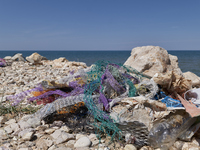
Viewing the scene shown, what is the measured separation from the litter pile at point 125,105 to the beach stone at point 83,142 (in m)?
0.29

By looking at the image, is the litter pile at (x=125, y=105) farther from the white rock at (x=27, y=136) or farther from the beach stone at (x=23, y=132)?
the white rock at (x=27, y=136)

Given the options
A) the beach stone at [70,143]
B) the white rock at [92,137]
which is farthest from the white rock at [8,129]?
the white rock at [92,137]

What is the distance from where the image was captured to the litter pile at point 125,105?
239 cm

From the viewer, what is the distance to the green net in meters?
2.56

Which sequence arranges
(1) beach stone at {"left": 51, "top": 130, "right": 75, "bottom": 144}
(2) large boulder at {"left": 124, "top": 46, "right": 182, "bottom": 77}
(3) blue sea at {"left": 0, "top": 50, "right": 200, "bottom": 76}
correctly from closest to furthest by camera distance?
(1) beach stone at {"left": 51, "top": 130, "right": 75, "bottom": 144}
(2) large boulder at {"left": 124, "top": 46, "right": 182, "bottom": 77}
(3) blue sea at {"left": 0, "top": 50, "right": 200, "bottom": 76}

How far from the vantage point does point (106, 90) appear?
313 cm

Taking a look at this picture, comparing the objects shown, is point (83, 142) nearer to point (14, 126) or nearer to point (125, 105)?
point (125, 105)

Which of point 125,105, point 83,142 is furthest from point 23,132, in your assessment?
point 125,105

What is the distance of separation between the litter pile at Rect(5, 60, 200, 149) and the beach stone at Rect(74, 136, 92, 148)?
29 centimetres

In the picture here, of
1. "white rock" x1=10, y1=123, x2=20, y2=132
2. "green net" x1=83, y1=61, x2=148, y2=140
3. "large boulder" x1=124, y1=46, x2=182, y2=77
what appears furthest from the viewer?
"large boulder" x1=124, y1=46, x2=182, y2=77

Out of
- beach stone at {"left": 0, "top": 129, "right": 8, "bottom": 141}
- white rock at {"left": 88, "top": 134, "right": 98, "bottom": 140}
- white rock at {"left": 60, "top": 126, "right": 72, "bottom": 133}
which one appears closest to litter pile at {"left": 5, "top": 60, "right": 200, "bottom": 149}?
white rock at {"left": 88, "top": 134, "right": 98, "bottom": 140}

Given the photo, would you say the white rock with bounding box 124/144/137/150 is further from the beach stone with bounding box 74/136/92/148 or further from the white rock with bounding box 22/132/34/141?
the white rock with bounding box 22/132/34/141

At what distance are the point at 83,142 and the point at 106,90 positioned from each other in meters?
1.06

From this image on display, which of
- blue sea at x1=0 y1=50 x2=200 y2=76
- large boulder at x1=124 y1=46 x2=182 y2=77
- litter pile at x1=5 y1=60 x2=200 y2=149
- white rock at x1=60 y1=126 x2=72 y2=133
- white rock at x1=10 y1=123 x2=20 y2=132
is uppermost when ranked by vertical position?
large boulder at x1=124 y1=46 x2=182 y2=77
